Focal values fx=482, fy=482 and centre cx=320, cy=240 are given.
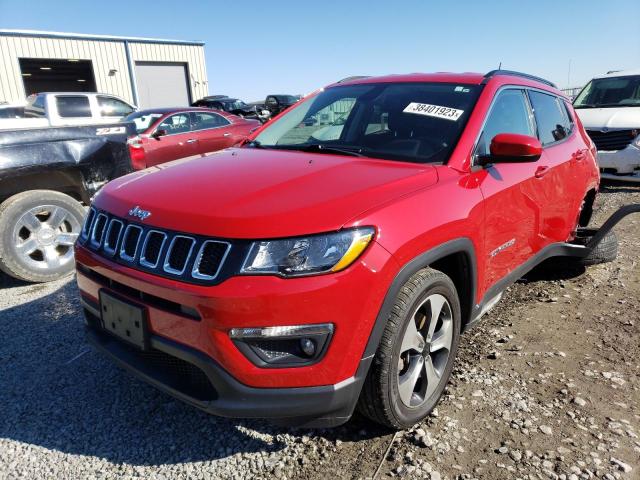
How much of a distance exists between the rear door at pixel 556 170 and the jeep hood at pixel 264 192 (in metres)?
1.39

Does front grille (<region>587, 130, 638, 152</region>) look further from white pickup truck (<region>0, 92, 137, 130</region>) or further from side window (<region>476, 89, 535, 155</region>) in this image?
white pickup truck (<region>0, 92, 137, 130</region>)

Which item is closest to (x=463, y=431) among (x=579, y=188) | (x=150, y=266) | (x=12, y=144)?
(x=150, y=266)

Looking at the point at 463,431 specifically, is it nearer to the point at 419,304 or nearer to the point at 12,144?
the point at 419,304

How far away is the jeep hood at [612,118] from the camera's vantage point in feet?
26.0

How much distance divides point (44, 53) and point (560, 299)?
25559 millimetres

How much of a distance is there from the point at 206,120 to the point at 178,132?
2.61 feet

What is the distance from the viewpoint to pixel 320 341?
6.08 feet

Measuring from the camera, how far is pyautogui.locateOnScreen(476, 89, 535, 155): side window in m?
2.79

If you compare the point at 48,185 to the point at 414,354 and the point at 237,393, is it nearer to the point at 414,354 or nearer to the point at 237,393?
the point at 237,393

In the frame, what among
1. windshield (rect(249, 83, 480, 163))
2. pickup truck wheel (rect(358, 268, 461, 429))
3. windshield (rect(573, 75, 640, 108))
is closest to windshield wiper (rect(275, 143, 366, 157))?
windshield (rect(249, 83, 480, 163))

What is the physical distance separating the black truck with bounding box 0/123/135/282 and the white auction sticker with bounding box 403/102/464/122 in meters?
3.18

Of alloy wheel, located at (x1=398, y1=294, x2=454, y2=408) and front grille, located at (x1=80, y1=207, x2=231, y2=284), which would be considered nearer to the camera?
front grille, located at (x1=80, y1=207, x2=231, y2=284)

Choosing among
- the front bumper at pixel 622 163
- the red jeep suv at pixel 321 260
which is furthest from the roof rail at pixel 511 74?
A: the front bumper at pixel 622 163

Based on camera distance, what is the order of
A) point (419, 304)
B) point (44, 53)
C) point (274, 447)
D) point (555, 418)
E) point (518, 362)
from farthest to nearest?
point (44, 53), point (518, 362), point (555, 418), point (274, 447), point (419, 304)
